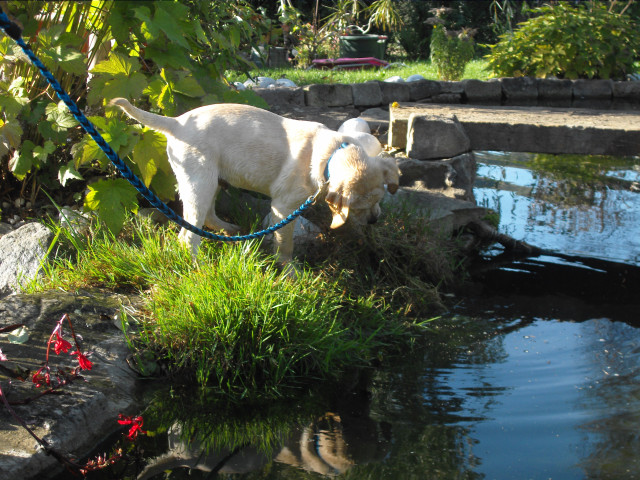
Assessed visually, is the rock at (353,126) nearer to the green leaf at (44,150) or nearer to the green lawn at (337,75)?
the green leaf at (44,150)

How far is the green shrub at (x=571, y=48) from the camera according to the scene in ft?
38.4

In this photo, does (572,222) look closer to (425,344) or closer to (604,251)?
(604,251)

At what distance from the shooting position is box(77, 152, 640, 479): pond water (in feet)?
8.56

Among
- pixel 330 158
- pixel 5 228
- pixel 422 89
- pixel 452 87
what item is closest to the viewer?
pixel 330 158

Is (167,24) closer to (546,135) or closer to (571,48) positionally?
(546,135)

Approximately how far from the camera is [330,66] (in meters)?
14.6

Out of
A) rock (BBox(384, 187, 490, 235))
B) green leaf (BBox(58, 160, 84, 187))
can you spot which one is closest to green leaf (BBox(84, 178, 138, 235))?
green leaf (BBox(58, 160, 84, 187))

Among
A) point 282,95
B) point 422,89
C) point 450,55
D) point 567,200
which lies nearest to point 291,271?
point 567,200

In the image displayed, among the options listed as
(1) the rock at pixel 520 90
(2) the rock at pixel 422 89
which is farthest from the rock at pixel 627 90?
(2) the rock at pixel 422 89

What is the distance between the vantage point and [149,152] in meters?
4.03

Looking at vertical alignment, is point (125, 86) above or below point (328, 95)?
above

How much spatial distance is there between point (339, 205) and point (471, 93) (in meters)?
8.18

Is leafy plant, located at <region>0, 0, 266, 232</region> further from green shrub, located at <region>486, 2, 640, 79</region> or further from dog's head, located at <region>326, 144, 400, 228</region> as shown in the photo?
green shrub, located at <region>486, 2, 640, 79</region>

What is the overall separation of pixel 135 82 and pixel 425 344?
244cm
